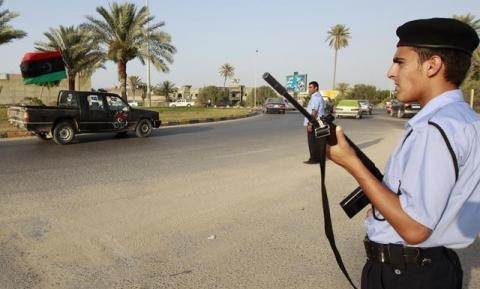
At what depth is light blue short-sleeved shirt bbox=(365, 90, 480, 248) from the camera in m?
1.37

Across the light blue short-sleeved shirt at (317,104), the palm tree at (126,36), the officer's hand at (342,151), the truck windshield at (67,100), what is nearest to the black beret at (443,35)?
the officer's hand at (342,151)

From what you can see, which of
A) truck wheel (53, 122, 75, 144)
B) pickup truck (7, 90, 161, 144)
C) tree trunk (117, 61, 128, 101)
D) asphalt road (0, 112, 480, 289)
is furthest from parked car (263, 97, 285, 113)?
asphalt road (0, 112, 480, 289)

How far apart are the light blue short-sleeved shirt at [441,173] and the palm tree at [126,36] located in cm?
2940

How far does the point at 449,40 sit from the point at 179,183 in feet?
19.6

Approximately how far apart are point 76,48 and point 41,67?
703 inches

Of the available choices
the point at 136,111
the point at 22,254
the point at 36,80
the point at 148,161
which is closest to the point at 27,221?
the point at 22,254

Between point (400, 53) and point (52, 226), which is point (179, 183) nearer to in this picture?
point (52, 226)

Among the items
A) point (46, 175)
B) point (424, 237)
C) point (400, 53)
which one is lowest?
point (46, 175)

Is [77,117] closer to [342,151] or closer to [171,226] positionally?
[171,226]

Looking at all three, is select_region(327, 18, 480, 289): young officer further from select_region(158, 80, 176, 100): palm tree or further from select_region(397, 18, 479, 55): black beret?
select_region(158, 80, 176, 100): palm tree

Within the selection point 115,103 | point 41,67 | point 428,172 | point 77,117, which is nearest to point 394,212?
point 428,172

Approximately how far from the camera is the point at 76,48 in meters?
33.5

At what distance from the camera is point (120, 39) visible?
29406mm

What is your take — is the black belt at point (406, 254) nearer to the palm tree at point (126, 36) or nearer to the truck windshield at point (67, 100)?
the truck windshield at point (67, 100)
